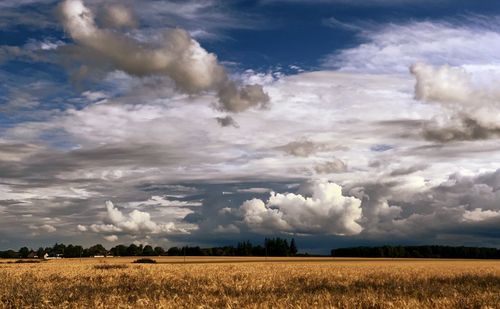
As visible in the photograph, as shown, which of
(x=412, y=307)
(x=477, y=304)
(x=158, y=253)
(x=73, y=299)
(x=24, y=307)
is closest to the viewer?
(x=412, y=307)

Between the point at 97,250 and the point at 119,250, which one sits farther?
the point at 119,250

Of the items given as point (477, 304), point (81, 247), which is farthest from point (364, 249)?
point (477, 304)

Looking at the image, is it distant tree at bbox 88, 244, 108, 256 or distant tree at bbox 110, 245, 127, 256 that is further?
distant tree at bbox 110, 245, 127, 256

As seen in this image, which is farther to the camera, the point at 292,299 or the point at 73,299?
the point at 73,299

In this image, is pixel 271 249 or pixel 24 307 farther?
pixel 271 249

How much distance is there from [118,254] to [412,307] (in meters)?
182

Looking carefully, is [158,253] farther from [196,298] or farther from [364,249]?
[196,298]

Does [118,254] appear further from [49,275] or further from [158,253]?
[49,275]

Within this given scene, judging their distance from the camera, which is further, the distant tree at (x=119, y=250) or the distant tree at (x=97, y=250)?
the distant tree at (x=119, y=250)

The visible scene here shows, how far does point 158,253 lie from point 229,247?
23.2m

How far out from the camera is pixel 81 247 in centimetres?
18262

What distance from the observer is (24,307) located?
52.4ft

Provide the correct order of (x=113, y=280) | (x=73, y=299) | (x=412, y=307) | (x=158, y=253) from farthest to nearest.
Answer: (x=158, y=253), (x=113, y=280), (x=73, y=299), (x=412, y=307)

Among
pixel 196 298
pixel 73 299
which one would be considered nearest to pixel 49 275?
pixel 73 299
